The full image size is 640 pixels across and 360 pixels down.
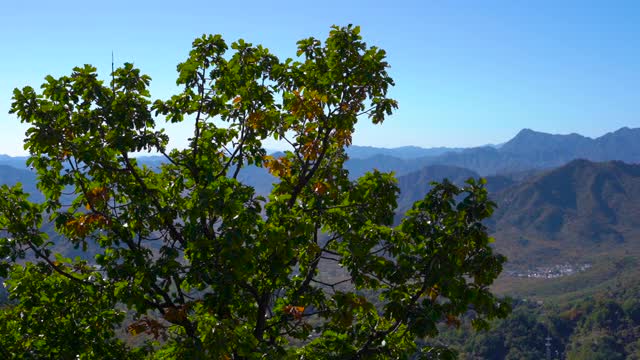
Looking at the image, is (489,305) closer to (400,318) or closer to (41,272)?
(400,318)

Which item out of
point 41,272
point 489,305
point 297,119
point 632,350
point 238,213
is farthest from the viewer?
point 632,350

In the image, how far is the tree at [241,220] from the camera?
1164cm

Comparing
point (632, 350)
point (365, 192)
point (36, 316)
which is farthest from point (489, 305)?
point (632, 350)

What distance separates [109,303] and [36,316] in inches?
70.6

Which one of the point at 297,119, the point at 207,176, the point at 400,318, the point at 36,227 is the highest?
the point at 297,119

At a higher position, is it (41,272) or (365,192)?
(365,192)

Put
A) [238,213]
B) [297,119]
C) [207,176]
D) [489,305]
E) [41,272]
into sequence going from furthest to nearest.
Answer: [297,119]
[41,272]
[207,176]
[489,305]
[238,213]

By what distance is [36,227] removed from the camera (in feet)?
46.5

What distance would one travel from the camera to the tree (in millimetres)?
11641

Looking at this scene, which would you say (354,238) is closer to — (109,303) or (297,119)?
(297,119)

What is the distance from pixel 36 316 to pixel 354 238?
8.01 meters

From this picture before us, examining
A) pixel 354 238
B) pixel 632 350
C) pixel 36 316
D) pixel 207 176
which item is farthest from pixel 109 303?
pixel 632 350

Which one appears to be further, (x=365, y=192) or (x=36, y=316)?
(x=365, y=192)

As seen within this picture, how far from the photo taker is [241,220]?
36.2 feet
